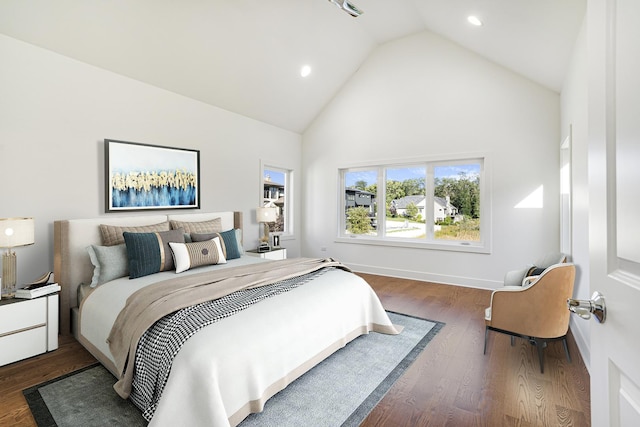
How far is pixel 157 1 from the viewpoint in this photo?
309 centimetres

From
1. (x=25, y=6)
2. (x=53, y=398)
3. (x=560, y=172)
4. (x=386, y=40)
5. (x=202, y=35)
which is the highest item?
(x=386, y=40)

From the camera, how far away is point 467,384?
2.22 m

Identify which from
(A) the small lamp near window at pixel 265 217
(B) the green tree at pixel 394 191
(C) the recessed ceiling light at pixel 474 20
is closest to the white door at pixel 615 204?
(C) the recessed ceiling light at pixel 474 20

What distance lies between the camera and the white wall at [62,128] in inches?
113

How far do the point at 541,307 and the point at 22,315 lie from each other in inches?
155

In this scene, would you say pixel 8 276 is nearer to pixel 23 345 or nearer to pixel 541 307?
pixel 23 345

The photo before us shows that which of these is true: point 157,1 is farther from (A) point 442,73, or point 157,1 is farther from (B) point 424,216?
(B) point 424,216

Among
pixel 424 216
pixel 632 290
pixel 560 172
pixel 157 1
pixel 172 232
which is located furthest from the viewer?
pixel 424 216

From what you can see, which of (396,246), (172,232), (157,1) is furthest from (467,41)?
(172,232)

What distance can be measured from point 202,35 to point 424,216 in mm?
3994

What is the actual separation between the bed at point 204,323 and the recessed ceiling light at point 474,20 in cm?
308

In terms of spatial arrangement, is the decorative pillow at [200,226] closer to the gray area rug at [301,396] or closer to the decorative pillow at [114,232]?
the decorative pillow at [114,232]

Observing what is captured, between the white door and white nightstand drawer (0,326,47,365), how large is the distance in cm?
348

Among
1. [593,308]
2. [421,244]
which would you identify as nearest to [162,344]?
[593,308]
